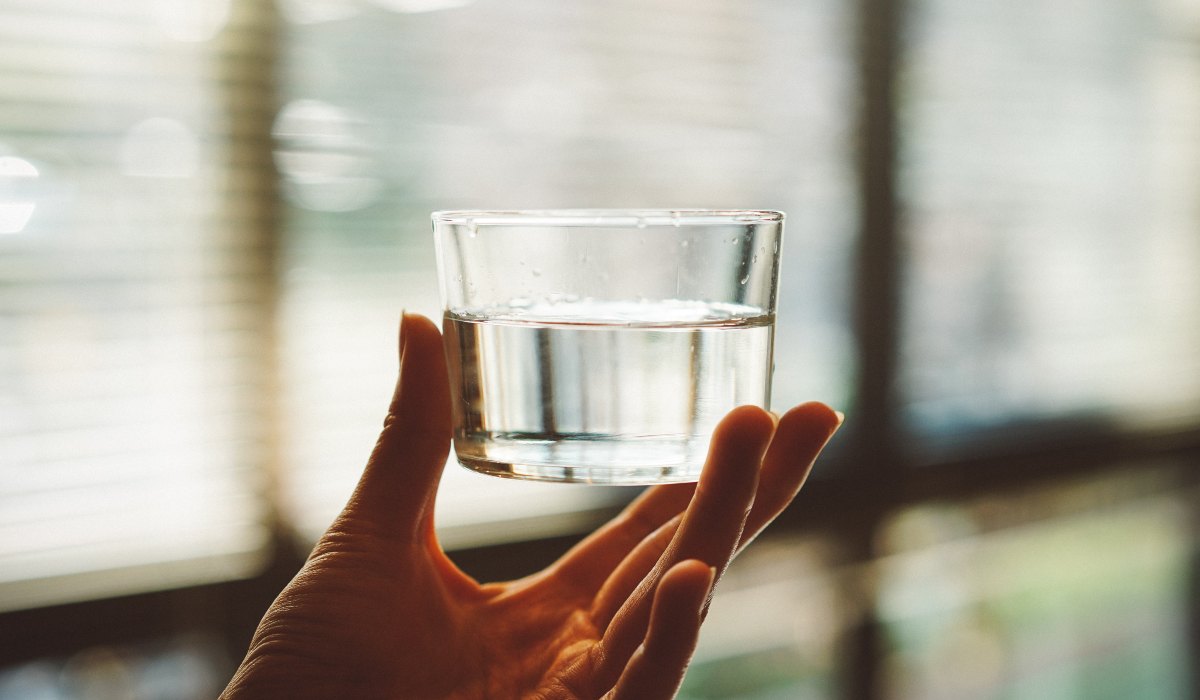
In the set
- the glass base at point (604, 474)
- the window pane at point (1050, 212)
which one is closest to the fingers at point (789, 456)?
the glass base at point (604, 474)

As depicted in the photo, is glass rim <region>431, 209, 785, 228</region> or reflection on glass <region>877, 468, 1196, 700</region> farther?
reflection on glass <region>877, 468, 1196, 700</region>

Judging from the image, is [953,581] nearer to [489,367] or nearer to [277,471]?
[277,471]

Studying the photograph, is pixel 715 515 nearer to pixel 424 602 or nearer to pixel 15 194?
pixel 424 602

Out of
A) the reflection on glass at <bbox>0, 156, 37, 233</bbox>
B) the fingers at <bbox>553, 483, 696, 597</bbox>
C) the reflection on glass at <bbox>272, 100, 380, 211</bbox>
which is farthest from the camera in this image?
the reflection on glass at <bbox>272, 100, 380, 211</bbox>

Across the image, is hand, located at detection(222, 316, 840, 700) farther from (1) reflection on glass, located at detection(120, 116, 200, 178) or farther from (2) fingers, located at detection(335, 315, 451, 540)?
(1) reflection on glass, located at detection(120, 116, 200, 178)

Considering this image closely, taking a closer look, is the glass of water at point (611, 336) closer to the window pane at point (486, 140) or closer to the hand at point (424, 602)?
the hand at point (424, 602)

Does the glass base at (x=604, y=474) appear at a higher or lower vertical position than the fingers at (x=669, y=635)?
higher

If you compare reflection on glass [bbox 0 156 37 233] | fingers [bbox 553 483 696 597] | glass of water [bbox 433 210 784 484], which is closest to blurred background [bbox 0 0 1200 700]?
reflection on glass [bbox 0 156 37 233]
